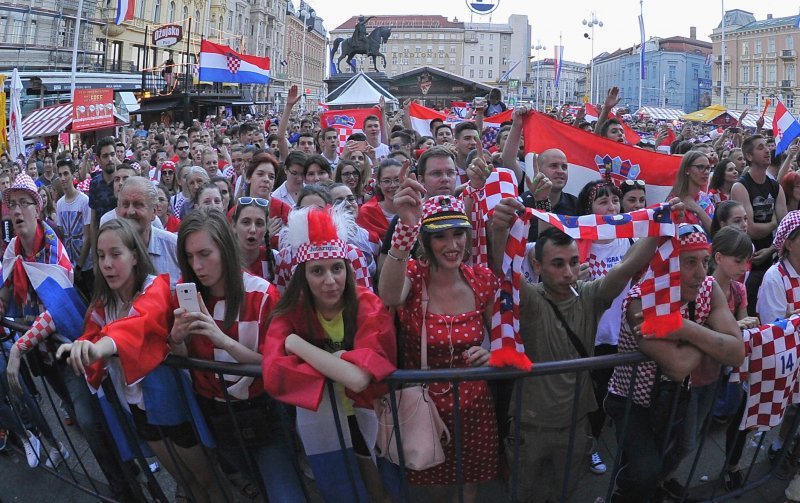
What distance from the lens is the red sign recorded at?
45.4 ft

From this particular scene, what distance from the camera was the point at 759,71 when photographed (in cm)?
8106

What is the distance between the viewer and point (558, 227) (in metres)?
2.81

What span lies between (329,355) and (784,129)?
27.3 feet

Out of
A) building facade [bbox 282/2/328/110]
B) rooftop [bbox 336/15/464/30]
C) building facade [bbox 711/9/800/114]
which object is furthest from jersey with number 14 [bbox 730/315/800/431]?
rooftop [bbox 336/15/464/30]

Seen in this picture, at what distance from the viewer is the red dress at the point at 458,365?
304cm

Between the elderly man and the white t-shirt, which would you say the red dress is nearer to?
the elderly man

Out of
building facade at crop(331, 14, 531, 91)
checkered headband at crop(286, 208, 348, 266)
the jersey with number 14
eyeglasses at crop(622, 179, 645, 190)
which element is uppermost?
building facade at crop(331, 14, 531, 91)

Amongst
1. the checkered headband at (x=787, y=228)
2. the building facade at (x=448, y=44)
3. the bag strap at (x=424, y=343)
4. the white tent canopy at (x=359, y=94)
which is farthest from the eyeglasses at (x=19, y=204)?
the building facade at (x=448, y=44)

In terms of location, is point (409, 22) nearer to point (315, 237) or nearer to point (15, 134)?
point (15, 134)

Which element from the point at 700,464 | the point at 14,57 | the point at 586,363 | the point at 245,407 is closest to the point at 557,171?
the point at 700,464

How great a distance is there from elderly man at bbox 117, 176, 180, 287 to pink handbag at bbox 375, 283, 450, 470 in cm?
217

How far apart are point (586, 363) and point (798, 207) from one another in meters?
5.49

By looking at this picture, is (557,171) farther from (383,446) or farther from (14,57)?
(14,57)

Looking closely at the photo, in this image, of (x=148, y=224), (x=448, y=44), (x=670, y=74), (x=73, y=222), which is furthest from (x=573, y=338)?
(x=448, y=44)
